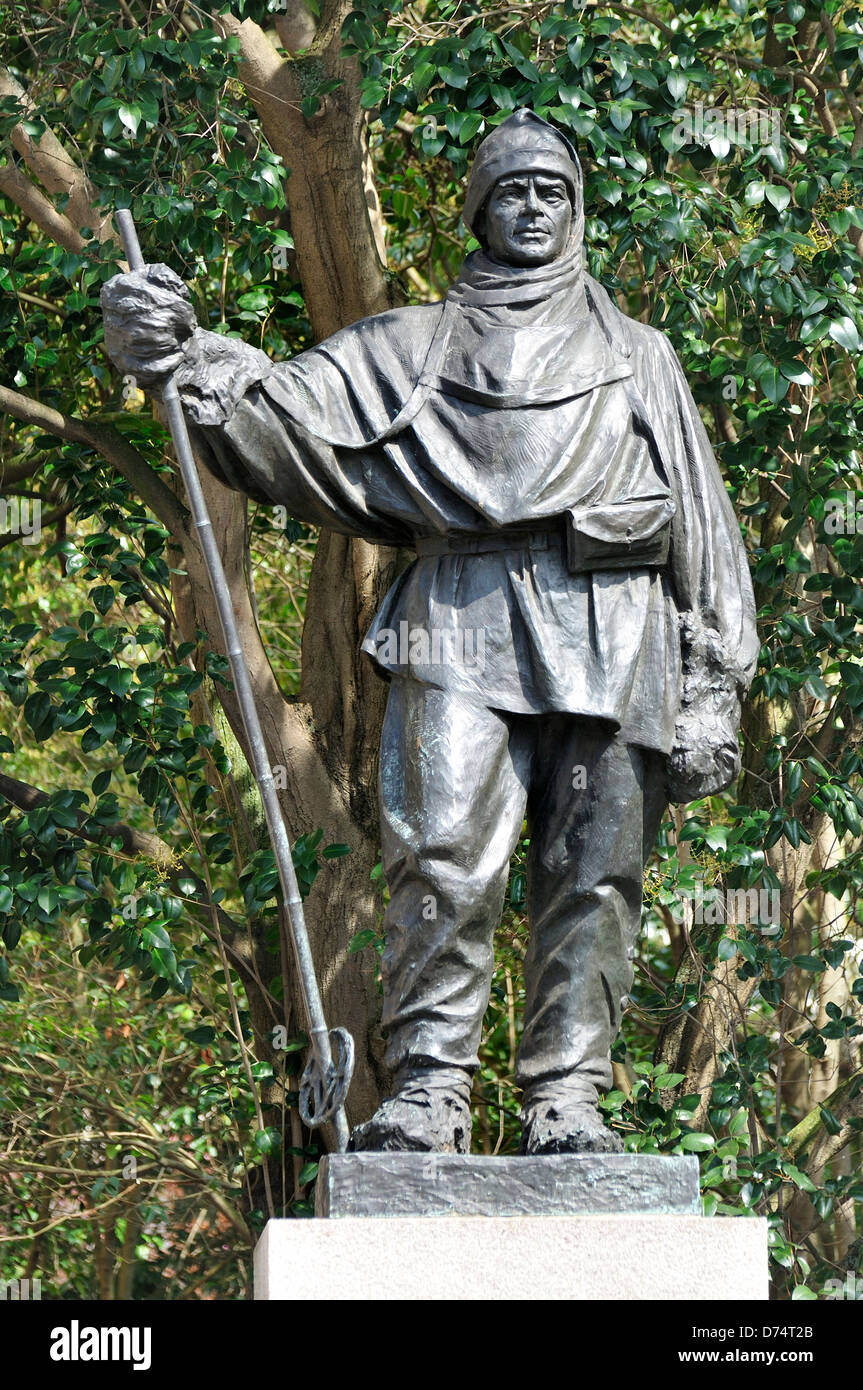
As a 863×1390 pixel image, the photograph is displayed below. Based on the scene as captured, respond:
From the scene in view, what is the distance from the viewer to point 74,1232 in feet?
41.5

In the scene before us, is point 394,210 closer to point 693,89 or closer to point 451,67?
point 693,89

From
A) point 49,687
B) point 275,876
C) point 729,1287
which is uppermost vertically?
point 49,687

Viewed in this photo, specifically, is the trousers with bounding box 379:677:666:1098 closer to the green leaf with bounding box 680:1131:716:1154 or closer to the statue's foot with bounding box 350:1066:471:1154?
the statue's foot with bounding box 350:1066:471:1154

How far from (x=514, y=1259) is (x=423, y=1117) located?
0.40 m

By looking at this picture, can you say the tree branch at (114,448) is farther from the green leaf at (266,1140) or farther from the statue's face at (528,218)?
the statue's face at (528,218)

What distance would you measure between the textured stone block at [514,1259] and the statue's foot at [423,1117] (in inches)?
8.7

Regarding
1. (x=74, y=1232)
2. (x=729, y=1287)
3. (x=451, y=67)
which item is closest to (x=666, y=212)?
(x=451, y=67)

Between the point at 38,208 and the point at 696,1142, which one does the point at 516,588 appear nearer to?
the point at 696,1142

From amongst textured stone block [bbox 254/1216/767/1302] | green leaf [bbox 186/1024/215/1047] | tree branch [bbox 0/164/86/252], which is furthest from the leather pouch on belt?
tree branch [bbox 0/164/86/252]

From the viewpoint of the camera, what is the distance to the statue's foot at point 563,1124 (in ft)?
15.4

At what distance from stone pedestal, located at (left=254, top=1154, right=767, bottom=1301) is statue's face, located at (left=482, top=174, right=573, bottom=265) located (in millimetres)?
2244

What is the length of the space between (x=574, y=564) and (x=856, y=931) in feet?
17.1

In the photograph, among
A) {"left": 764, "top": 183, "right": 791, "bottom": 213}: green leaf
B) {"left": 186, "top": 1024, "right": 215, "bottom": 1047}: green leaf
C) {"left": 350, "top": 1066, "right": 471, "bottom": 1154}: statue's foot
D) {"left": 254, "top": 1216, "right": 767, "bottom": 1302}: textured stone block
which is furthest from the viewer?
{"left": 186, "top": 1024, "right": 215, "bottom": 1047}: green leaf

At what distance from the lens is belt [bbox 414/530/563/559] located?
5.06m
